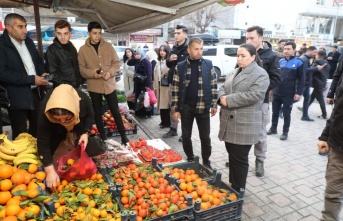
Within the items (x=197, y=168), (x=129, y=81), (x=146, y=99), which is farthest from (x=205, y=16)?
(x=197, y=168)

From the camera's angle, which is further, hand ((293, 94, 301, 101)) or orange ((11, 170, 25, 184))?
hand ((293, 94, 301, 101))

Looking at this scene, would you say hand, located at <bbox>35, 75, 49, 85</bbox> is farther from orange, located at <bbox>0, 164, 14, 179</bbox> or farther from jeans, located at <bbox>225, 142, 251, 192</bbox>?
jeans, located at <bbox>225, 142, 251, 192</bbox>

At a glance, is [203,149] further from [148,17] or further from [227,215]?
[148,17]

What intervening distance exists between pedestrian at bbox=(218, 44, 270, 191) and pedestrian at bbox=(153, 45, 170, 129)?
272cm

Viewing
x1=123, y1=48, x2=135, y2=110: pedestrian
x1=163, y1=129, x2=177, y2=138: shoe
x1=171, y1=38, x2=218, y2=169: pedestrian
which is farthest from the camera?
x1=123, y1=48, x2=135, y2=110: pedestrian

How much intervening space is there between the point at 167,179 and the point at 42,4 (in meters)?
5.21

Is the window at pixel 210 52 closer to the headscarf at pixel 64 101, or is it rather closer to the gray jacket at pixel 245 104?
the gray jacket at pixel 245 104

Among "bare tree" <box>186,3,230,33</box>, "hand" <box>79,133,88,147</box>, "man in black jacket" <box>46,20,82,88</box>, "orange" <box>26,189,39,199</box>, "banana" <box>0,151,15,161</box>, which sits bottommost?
"orange" <box>26,189,39,199</box>

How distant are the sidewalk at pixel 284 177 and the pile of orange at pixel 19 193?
224cm

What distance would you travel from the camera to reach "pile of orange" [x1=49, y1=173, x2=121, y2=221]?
217 centimetres

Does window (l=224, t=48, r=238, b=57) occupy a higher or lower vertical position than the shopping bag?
higher

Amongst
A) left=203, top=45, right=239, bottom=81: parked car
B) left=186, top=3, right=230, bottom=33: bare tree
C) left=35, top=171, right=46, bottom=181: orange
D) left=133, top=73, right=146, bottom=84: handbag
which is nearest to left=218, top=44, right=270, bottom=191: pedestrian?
left=35, top=171, right=46, bottom=181: orange

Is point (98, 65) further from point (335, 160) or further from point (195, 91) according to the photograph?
point (335, 160)

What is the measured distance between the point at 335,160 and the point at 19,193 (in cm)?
280
